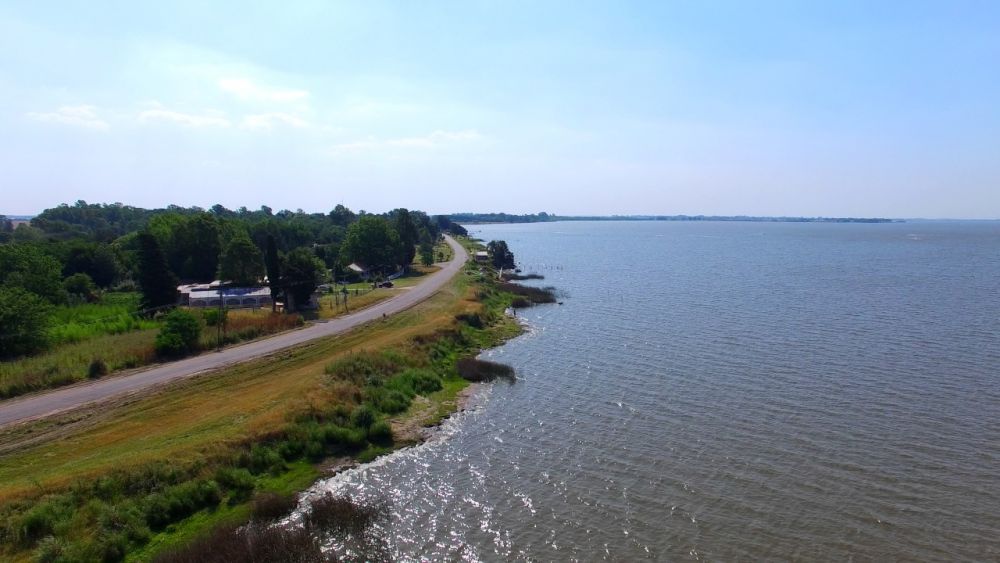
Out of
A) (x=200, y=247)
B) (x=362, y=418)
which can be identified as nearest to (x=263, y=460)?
(x=362, y=418)

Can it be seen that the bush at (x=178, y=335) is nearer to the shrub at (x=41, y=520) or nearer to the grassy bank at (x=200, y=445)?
the grassy bank at (x=200, y=445)

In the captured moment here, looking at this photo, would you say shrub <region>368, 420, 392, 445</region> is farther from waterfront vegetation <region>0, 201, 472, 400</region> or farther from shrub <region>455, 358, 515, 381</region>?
waterfront vegetation <region>0, 201, 472, 400</region>

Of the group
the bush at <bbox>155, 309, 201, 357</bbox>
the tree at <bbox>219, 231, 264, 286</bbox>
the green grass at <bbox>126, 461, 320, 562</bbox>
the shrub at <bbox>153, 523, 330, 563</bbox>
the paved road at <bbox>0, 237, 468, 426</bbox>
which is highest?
the tree at <bbox>219, 231, 264, 286</bbox>

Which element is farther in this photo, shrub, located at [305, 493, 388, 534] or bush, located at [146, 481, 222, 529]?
bush, located at [146, 481, 222, 529]

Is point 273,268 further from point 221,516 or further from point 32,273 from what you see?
point 221,516

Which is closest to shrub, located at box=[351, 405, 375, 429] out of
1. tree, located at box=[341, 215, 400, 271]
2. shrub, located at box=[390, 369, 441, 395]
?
shrub, located at box=[390, 369, 441, 395]

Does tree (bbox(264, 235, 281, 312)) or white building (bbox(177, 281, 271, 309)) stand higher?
tree (bbox(264, 235, 281, 312))

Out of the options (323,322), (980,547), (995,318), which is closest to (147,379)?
(323,322)

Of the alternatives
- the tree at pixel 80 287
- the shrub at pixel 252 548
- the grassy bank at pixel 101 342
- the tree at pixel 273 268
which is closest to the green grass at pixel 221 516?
the shrub at pixel 252 548
